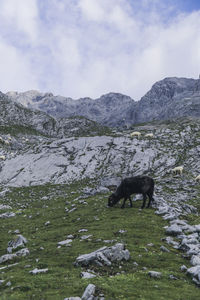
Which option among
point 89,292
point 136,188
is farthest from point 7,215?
point 89,292

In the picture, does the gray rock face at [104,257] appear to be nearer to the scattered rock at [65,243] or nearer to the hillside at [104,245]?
the hillside at [104,245]

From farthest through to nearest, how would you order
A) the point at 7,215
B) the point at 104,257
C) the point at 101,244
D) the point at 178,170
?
1. the point at 178,170
2. the point at 7,215
3. the point at 101,244
4. the point at 104,257

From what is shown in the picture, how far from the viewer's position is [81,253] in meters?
13.8

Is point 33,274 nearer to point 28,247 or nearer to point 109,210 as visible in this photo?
point 28,247

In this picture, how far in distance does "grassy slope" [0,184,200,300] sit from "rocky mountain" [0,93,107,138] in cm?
12899

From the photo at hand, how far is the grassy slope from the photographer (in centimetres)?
934

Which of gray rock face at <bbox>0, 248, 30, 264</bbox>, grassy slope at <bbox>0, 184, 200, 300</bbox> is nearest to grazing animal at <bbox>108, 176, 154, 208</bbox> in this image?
grassy slope at <bbox>0, 184, 200, 300</bbox>

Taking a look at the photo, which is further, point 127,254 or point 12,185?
point 12,185

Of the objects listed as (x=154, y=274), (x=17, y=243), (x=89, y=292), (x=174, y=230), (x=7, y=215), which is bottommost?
(x=7, y=215)

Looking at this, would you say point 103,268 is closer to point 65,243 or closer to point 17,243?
point 65,243

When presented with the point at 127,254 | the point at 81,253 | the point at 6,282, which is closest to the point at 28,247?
the point at 81,253

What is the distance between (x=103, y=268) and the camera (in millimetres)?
11797

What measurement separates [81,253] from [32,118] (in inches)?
6616

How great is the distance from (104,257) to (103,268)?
0.72 meters
